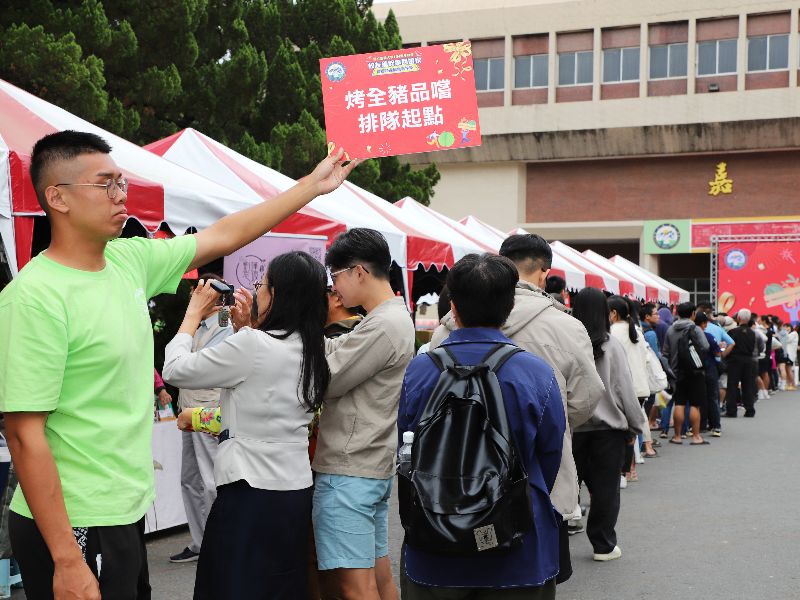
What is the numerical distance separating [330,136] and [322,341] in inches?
53.7

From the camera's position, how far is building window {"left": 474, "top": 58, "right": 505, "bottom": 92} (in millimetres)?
39656

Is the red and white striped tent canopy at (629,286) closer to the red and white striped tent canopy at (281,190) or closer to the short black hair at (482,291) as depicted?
the red and white striped tent canopy at (281,190)

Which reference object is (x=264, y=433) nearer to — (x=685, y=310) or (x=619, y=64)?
(x=685, y=310)

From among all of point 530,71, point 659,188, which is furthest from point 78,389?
point 530,71

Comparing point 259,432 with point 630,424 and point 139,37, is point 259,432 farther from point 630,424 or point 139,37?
point 139,37

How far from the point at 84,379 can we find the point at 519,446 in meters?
1.30

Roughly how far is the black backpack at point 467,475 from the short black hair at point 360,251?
115 centimetres

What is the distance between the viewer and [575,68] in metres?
38.8

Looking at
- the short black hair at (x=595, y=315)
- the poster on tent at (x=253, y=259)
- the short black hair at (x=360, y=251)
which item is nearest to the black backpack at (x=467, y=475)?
the short black hair at (x=360, y=251)

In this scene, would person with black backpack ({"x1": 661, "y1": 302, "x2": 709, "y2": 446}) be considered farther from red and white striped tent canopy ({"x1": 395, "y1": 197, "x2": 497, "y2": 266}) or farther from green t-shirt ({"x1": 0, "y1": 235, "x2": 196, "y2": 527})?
green t-shirt ({"x1": 0, "y1": 235, "x2": 196, "y2": 527})

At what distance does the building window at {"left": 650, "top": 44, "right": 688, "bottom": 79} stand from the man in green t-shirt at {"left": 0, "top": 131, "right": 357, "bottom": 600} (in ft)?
124

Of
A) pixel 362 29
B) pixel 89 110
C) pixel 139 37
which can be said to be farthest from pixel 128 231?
pixel 362 29

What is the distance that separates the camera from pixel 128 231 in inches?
247

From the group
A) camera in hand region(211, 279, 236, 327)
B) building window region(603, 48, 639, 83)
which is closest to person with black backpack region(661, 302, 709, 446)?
camera in hand region(211, 279, 236, 327)
